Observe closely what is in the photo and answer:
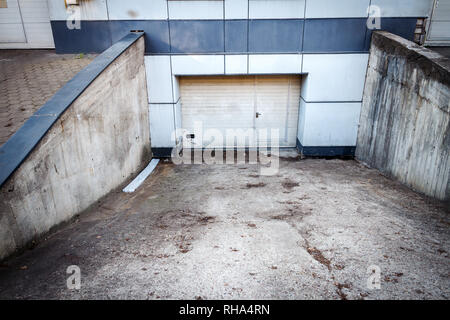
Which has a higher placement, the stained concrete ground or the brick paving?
the brick paving

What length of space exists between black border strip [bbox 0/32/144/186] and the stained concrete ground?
1289 millimetres

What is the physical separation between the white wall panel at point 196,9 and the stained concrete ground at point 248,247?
4.90m

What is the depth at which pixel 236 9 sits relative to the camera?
28.7ft

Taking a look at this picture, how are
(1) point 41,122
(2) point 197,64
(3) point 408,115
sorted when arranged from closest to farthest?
(1) point 41,122 < (3) point 408,115 < (2) point 197,64

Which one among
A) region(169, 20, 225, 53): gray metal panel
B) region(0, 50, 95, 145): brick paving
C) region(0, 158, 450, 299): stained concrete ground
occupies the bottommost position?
region(0, 158, 450, 299): stained concrete ground

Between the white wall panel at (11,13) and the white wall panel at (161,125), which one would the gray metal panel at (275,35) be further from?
the white wall panel at (11,13)

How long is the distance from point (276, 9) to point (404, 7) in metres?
3.55

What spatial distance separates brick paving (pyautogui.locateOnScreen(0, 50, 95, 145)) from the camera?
19.4ft

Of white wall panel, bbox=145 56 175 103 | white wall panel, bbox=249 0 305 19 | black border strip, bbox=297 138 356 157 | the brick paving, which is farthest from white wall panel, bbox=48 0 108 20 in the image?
black border strip, bbox=297 138 356 157

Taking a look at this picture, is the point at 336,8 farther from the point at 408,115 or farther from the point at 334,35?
the point at 408,115

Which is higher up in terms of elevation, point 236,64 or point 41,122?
point 236,64

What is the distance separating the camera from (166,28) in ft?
29.0

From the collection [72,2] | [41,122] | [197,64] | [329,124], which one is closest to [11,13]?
[72,2]

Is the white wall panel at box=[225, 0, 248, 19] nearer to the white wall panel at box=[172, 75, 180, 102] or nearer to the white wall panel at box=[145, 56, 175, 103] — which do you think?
the white wall panel at box=[145, 56, 175, 103]
